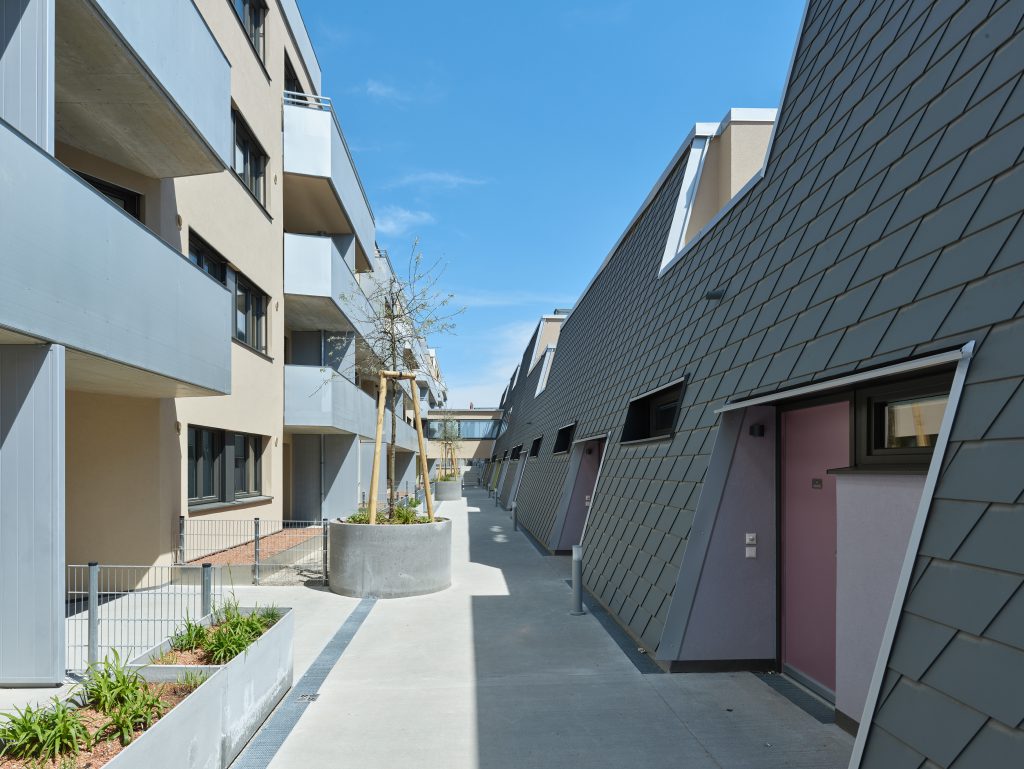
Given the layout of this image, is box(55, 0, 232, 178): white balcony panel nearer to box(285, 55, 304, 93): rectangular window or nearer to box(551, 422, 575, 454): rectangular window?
box(285, 55, 304, 93): rectangular window

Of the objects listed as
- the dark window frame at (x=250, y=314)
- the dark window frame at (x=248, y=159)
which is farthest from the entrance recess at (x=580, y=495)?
the dark window frame at (x=248, y=159)

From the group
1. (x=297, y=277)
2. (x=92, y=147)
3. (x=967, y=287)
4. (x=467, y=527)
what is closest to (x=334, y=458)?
(x=467, y=527)

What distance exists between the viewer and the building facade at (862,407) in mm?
3230

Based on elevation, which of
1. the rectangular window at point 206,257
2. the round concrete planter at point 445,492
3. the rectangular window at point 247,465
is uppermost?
the rectangular window at point 206,257

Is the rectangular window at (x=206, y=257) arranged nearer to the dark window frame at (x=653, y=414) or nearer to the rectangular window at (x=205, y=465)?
the rectangular window at (x=205, y=465)

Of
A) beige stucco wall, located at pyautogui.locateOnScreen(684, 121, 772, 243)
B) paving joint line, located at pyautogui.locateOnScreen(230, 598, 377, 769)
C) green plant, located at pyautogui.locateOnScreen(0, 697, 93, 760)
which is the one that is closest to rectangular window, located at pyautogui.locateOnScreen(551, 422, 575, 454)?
beige stucco wall, located at pyautogui.locateOnScreen(684, 121, 772, 243)

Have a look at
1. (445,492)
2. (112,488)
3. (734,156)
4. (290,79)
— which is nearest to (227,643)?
(112,488)

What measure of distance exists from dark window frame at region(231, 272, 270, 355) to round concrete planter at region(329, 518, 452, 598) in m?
5.27

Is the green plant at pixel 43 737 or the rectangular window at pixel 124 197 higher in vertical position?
the rectangular window at pixel 124 197

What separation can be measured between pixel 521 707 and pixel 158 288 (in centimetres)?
614

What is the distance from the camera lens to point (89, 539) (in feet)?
33.9

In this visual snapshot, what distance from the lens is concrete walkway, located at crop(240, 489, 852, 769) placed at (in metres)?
4.98

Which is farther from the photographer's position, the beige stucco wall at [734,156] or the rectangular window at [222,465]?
the rectangular window at [222,465]

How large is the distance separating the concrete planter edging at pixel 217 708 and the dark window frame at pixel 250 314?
9.05 meters
